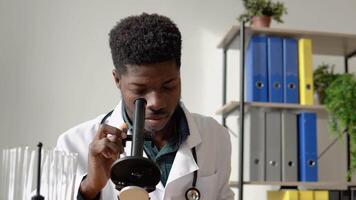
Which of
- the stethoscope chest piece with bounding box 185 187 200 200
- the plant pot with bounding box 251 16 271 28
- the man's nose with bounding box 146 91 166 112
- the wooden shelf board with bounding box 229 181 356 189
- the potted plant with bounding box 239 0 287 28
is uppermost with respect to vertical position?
the potted plant with bounding box 239 0 287 28

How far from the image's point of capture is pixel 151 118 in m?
1.06

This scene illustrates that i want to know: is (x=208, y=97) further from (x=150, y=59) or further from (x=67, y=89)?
(x=150, y=59)

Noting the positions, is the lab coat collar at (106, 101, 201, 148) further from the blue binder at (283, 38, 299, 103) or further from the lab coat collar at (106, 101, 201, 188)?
the blue binder at (283, 38, 299, 103)

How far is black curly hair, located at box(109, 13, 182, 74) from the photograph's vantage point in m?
1.08

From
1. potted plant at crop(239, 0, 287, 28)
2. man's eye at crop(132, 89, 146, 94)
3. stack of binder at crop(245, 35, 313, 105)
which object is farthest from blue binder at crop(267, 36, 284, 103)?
man's eye at crop(132, 89, 146, 94)

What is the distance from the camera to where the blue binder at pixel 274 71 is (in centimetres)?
224

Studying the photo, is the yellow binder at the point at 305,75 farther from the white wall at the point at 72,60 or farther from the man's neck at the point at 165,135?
the man's neck at the point at 165,135

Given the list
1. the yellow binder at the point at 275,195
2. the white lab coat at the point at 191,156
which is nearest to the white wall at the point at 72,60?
the yellow binder at the point at 275,195

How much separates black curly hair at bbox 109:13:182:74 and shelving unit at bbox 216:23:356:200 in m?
1.07

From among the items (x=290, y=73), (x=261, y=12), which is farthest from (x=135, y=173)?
(x=261, y=12)

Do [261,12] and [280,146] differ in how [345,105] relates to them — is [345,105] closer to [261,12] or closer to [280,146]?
[280,146]

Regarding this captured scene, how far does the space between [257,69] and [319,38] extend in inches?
14.1

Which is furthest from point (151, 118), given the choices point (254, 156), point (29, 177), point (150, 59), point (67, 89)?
point (67, 89)

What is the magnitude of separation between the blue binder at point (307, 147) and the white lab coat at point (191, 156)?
2.81 feet
